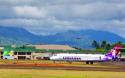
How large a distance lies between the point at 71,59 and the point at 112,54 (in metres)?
18.1

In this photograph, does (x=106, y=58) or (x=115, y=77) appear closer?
(x=115, y=77)

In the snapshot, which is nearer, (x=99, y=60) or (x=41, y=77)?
(x=41, y=77)

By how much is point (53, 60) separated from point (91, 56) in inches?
546

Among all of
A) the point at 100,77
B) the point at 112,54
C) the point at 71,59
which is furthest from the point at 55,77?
the point at 112,54

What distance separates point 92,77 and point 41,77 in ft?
24.8

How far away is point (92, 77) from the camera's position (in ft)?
222

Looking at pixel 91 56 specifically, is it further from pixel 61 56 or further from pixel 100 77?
pixel 100 77

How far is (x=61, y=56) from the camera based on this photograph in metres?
161

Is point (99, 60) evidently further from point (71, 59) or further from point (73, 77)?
point (73, 77)

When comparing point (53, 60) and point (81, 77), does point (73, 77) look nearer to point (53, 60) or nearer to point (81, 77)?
point (81, 77)

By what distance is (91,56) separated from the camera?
526 feet

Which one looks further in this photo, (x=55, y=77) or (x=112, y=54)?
(x=112, y=54)

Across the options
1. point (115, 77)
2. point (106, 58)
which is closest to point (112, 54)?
point (106, 58)

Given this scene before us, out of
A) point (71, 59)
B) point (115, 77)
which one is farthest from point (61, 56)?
point (115, 77)
